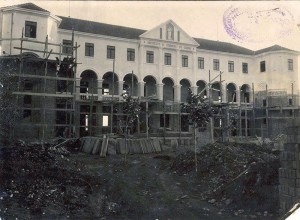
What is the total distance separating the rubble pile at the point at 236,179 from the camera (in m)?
9.46

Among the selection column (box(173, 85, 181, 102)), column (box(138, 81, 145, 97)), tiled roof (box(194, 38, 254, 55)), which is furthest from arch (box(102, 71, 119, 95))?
tiled roof (box(194, 38, 254, 55))

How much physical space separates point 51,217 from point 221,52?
29.4 metres

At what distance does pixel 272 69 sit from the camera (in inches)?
1320

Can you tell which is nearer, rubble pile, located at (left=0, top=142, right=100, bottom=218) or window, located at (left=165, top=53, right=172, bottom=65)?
rubble pile, located at (left=0, top=142, right=100, bottom=218)

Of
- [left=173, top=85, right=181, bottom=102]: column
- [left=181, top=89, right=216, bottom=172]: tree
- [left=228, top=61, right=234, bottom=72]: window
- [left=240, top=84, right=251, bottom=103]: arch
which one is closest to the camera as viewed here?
[left=181, top=89, right=216, bottom=172]: tree

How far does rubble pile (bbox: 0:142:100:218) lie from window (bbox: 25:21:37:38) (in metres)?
12.3

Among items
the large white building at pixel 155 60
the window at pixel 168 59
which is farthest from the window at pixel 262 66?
the window at pixel 168 59

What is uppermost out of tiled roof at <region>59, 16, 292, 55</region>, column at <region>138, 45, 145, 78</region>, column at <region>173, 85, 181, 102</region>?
tiled roof at <region>59, 16, 292, 55</region>

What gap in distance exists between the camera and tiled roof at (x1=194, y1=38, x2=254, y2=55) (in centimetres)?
3422

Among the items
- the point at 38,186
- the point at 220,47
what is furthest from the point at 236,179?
the point at 220,47

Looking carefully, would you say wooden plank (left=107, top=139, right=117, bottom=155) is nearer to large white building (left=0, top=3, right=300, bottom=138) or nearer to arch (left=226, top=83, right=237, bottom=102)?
large white building (left=0, top=3, right=300, bottom=138)

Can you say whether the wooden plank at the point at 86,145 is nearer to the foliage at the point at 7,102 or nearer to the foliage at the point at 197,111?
the foliage at the point at 7,102

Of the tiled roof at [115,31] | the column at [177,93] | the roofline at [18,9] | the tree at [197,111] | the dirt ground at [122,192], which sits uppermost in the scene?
the tiled roof at [115,31]

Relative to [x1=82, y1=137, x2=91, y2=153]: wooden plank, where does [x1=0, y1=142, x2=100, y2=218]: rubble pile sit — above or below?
below
